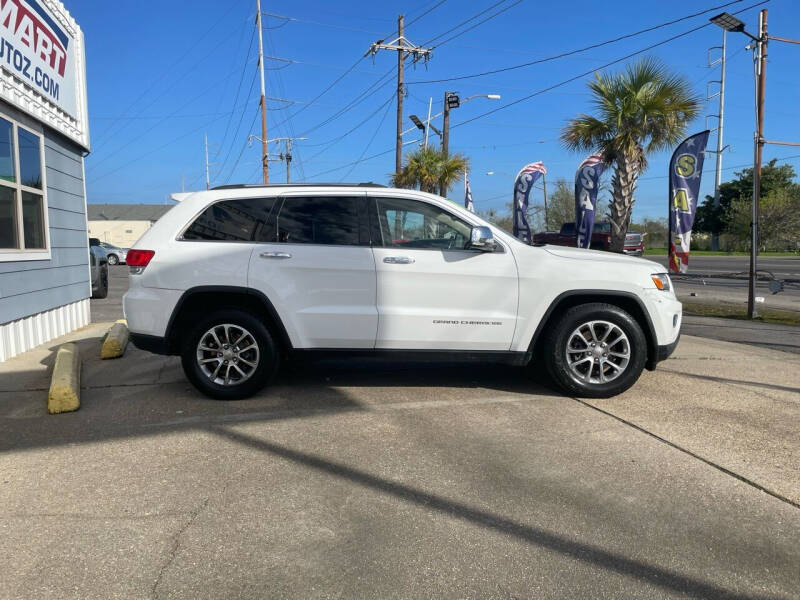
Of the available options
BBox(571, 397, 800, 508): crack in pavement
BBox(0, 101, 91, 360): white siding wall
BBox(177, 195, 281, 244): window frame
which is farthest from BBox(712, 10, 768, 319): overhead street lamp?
BBox(0, 101, 91, 360): white siding wall

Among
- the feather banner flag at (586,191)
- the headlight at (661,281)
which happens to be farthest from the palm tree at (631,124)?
the headlight at (661,281)

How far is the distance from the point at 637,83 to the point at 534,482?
13156 mm

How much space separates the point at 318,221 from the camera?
5.18 meters

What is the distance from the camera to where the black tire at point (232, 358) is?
505 cm

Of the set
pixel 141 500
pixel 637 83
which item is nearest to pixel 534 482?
pixel 141 500

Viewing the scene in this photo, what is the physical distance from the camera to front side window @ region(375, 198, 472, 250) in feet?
17.0

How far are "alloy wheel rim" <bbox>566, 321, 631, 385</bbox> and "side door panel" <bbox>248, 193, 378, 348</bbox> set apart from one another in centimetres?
177

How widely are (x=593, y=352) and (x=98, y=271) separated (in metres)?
12.4

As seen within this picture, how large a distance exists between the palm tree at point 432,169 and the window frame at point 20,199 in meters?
21.2

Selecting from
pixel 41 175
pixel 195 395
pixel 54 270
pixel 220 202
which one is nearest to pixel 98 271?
pixel 54 270

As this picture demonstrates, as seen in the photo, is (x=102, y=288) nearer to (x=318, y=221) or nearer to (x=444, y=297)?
(x=318, y=221)

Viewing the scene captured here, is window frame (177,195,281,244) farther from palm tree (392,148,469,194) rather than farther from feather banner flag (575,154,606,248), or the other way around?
palm tree (392,148,469,194)

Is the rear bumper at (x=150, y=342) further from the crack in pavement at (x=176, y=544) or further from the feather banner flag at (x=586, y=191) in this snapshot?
the feather banner flag at (x=586, y=191)

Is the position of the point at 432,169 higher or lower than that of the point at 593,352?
higher
